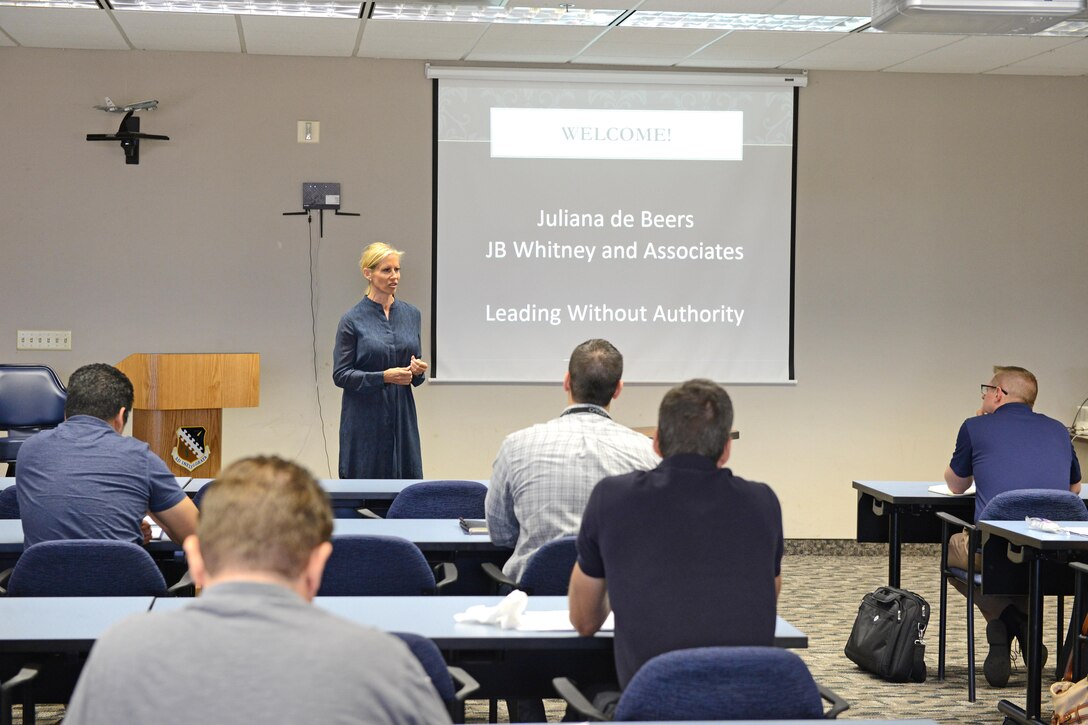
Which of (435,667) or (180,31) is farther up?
(180,31)

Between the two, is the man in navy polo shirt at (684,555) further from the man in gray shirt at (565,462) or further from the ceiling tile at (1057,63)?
the ceiling tile at (1057,63)

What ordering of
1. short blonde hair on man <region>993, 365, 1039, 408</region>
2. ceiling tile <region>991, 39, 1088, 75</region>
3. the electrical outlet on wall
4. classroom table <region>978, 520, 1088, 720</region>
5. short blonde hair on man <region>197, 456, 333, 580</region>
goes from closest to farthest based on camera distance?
short blonde hair on man <region>197, 456, 333, 580</region>
classroom table <region>978, 520, 1088, 720</region>
short blonde hair on man <region>993, 365, 1039, 408</region>
ceiling tile <region>991, 39, 1088, 75</region>
the electrical outlet on wall

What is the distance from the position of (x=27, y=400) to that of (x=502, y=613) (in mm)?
4606

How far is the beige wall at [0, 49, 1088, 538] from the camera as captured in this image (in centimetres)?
706

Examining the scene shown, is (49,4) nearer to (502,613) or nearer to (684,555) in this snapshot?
(502,613)

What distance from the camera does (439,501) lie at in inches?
175

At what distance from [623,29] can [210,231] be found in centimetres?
279

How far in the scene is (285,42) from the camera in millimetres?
6816

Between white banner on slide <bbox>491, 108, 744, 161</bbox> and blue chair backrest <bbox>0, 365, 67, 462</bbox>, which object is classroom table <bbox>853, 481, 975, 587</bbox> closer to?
white banner on slide <bbox>491, 108, 744, 161</bbox>

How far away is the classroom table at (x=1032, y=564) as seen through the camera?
394 centimetres

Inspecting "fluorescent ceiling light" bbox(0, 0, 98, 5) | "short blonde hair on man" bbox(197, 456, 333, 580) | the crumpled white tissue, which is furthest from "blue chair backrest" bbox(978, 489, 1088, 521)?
"fluorescent ceiling light" bbox(0, 0, 98, 5)

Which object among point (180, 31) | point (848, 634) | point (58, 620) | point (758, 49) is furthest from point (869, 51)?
point (58, 620)

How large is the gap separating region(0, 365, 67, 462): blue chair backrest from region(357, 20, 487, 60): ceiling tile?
8.64 ft

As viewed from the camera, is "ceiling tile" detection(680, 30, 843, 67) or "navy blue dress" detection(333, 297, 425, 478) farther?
"ceiling tile" detection(680, 30, 843, 67)
